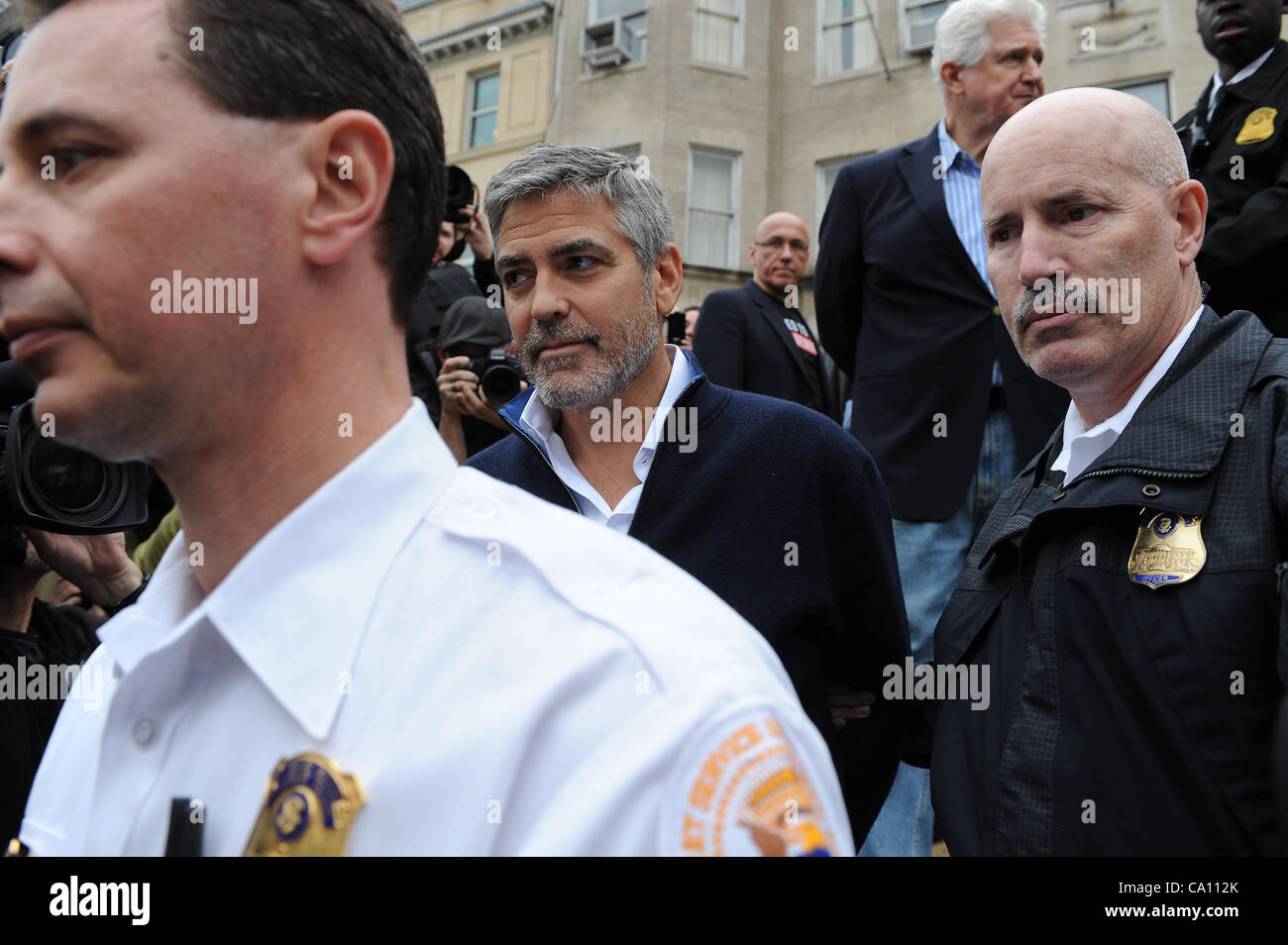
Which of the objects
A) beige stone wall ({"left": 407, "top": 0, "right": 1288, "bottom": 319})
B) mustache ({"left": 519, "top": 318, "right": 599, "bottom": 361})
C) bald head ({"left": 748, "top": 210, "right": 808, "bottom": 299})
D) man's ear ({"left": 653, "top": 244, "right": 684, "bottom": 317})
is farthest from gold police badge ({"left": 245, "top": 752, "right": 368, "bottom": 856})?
beige stone wall ({"left": 407, "top": 0, "right": 1288, "bottom": 319})

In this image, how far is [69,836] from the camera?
1.13 m

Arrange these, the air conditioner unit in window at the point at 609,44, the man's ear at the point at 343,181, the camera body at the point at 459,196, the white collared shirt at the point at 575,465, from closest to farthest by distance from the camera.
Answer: the man's ear at the point at 343,181
the white collared shirt at the point at 575,465
the camera body at the point at 459,196
the air conditioner unit in window at the point at 609,44

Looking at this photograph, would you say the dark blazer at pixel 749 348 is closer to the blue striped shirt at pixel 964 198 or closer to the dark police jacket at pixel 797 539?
the blue striped shirt at pixel 964 198

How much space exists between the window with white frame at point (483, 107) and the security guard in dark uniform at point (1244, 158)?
1812cm

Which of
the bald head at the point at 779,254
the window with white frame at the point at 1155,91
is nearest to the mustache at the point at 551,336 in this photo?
the bald head at the point at 779,254

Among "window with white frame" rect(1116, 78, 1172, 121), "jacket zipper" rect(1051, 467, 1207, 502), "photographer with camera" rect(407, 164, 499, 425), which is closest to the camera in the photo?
"jacket zipper" rect(1051, 467, 1207, 502)

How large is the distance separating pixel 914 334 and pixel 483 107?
62.1 ft

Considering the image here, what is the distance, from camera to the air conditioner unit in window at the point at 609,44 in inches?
687

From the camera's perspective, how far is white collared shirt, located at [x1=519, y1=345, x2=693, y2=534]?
2.49 metres

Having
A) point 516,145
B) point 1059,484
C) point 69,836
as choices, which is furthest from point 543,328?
point 516,145

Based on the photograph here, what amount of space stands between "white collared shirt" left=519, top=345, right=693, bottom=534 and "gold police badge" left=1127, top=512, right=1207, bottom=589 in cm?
102

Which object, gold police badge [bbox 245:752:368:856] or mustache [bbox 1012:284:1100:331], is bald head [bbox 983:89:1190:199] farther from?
gold police badge [bbox 245:752:368:856]
